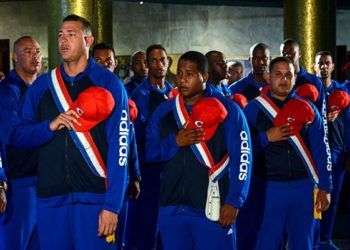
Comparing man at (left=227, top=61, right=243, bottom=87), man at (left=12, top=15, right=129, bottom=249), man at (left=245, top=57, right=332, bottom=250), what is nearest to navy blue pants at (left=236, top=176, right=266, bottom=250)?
man at (left=245, top=57, right=332, bottom=250)

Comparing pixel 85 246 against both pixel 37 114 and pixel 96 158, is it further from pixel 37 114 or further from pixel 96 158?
pixel 37 114

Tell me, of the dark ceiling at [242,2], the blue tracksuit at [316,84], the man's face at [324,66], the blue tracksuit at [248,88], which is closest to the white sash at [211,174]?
the blue tracksuit at [316,84]

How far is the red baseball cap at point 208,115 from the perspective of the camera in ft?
17.2

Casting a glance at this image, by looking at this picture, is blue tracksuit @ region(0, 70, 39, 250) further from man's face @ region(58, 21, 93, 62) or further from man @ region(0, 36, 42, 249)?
man's face @ region(58, 21, 93, 62)

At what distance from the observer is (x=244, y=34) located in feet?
46.9

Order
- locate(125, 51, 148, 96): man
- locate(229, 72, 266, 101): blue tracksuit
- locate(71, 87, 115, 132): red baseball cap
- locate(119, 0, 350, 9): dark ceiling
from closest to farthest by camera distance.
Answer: locate(71, 87, 115, 132): red baseball cap
locate(229, 72, 266, 101): blue tracksuit
locate(125, 51, 148, 96): man
locate(119, 0, 350, 9): dark ceiling

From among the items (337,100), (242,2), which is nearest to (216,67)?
(337,100)

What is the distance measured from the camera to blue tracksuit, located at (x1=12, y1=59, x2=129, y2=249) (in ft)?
15.5

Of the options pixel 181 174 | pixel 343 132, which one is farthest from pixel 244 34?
pixel 181 174

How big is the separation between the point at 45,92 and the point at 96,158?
0.51 m

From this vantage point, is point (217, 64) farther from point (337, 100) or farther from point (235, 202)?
point (235, 202)

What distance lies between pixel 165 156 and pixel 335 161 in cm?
330

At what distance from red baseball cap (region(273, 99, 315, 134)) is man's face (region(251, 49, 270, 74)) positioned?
170 centimetres

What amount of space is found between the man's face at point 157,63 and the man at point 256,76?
0.73 m
